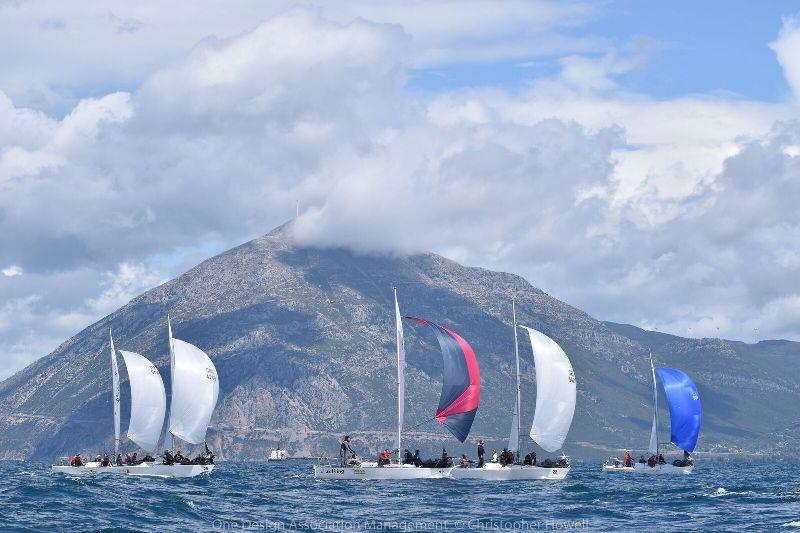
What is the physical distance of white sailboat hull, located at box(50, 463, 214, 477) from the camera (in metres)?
127

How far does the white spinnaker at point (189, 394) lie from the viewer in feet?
443

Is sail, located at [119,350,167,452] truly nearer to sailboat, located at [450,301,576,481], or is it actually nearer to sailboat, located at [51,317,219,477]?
sailboat, located at [51,317,219,477]

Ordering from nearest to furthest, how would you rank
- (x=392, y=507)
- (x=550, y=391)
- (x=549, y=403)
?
(x=392, y=507) < (x=550, y=391) < (x=549, y=403)

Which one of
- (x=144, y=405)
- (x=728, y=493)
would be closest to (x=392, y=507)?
(x=728, y=493)

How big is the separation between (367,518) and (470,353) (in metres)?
41.5

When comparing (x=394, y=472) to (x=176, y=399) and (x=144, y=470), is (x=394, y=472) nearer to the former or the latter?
(x=144, y=470)

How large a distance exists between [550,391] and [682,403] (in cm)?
5566

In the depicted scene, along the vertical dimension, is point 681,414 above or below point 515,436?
above

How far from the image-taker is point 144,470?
417 feet

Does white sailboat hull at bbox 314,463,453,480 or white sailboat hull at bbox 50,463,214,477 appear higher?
white sailboat hull at bbox 50,463,214,477

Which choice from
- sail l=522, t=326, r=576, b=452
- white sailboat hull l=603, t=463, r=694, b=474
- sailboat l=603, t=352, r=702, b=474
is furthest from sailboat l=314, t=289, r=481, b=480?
white sailboat hull l=603, t=463, r=694, b=474

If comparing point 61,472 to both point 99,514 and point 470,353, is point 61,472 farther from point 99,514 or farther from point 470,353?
point 99,514

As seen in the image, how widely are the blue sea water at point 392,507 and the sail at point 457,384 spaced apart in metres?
9.54

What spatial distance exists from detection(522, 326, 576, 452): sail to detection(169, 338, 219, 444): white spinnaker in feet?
124
